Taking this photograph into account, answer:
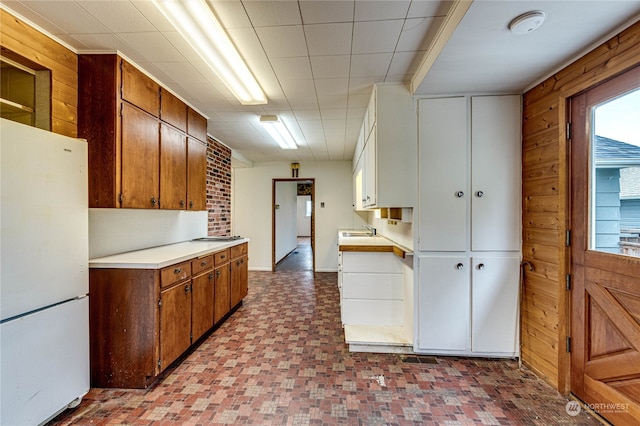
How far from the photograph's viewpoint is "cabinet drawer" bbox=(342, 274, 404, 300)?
268 cm

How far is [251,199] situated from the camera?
5.88 meters

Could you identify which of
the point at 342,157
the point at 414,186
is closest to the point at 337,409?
the point at 414,186

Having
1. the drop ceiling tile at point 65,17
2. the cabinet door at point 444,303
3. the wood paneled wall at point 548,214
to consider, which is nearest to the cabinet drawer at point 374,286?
the cabinet door at point 444,303

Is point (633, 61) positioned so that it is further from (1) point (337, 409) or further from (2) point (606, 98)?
(1) point (337, 409)

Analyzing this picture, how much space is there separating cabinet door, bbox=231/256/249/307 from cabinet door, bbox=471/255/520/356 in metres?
2.57

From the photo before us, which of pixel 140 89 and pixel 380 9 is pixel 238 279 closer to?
pixel 140 89

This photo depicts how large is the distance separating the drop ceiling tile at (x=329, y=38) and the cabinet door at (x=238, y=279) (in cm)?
245

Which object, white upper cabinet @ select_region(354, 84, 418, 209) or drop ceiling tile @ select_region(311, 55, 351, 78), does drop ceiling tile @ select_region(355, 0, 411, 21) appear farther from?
white upper cabinet @ select_region(354, 84, 418, 209)

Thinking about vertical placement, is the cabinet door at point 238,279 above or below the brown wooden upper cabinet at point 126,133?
below

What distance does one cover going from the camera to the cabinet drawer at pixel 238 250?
3.25 meters

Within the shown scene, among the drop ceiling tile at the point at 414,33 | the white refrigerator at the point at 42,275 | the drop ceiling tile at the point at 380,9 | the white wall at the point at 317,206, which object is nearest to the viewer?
the white refrigerator at the point at 42,275

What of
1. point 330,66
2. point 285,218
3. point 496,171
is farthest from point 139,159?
point 285,218

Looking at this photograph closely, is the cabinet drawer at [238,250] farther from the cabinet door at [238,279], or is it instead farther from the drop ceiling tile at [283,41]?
the drop ceiling tile at [283,41]

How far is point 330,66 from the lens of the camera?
2.10 metres
